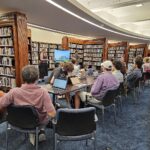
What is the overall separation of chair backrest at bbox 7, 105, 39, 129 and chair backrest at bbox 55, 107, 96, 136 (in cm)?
27

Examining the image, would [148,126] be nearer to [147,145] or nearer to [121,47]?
[147,145]

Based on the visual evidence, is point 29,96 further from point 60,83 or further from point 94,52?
point 94,52

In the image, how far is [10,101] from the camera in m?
1.94

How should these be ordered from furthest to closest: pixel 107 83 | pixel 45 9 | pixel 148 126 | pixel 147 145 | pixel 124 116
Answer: pixel 45 9
pixel 124 116
pixel 148 126
pixel 107 83
pixel 147 145

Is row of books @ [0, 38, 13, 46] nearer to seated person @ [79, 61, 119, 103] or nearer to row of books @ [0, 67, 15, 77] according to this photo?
row of books @ [0, 67, 15, 77]

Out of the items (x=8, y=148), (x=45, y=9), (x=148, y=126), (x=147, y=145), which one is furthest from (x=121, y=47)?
(x=8, y=148)

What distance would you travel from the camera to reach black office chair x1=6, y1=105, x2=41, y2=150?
73.4 inches

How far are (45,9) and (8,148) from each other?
3.21 meters

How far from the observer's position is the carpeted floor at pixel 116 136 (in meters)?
2.45

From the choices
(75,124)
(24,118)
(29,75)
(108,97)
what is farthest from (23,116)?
(108,97)

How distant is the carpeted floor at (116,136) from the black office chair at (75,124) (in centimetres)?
65

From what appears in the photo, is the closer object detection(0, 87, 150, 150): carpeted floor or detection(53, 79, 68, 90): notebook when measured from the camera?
detection(0, 87, 150, 150): carpeted floor

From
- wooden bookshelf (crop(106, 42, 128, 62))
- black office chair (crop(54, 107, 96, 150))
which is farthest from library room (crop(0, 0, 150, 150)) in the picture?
wooden bookshelf (crop(106, 42, 128, 62))

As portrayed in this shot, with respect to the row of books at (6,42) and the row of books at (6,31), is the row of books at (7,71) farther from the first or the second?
the row of books at (6,31)
